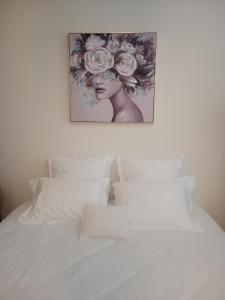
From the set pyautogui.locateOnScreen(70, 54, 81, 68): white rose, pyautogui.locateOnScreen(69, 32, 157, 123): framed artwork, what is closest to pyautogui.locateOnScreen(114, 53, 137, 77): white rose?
pyautogui.locateOnScreen(69, 32, 157, 123): framed artwork

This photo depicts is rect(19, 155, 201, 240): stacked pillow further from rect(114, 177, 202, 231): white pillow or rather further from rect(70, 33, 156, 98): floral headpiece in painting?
rect(70, 33, 156, 98): floral headpiece in painting

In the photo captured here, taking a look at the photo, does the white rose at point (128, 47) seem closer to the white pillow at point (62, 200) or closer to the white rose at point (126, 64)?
the white rose at point (126, 64)

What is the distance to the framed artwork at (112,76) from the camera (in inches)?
96.4

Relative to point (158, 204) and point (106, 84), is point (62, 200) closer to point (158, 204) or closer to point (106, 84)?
point (158, 204)

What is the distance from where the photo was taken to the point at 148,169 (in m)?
2.36

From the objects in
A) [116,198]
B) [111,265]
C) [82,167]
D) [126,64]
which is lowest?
[111,265]

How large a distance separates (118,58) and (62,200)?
1.40m

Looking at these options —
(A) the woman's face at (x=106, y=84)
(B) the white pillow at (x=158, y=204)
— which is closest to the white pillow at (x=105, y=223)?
(B) the white pillow at (x=158, y=204)

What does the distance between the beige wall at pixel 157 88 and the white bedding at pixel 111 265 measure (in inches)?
36.4

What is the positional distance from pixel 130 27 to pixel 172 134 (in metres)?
1.09

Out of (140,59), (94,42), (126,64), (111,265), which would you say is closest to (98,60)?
(94,42)

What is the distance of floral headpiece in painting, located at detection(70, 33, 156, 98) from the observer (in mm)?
2443

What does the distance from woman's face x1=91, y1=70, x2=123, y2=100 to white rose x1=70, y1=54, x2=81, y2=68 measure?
20cm

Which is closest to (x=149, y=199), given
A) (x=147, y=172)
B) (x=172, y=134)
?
(x=147, y=172)
